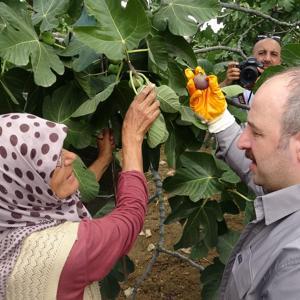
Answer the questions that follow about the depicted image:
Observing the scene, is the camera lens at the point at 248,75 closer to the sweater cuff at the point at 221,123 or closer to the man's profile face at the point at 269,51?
the sweater cuff at the point at 221,123

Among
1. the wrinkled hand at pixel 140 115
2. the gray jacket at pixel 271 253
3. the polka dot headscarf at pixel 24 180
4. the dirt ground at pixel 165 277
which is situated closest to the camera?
the gray jacket at pixel 271 253

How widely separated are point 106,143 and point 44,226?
0.41 meters

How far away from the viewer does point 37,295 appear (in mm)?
1156

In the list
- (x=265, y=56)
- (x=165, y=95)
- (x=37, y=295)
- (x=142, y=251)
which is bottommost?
(x=142, y=251)

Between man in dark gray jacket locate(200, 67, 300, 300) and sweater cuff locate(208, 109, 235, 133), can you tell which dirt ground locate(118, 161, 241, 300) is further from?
man in dark gray jacket locate(200, 67, 300, 300)

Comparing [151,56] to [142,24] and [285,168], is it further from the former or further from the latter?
[285,168]

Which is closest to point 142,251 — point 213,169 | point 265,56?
point 265,56

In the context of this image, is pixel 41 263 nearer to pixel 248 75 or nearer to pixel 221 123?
pixel 221 123

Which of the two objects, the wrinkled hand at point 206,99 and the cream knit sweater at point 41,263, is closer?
the cream knit sweater at point 41,263

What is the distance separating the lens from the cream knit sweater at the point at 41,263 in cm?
112

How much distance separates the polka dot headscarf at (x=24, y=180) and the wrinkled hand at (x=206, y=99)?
1.59 ft

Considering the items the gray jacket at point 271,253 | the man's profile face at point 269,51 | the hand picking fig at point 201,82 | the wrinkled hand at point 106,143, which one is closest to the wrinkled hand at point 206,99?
the hand picking fig at point 201,82

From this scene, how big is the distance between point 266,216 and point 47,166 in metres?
0.56

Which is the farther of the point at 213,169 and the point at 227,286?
the point at 213,169
